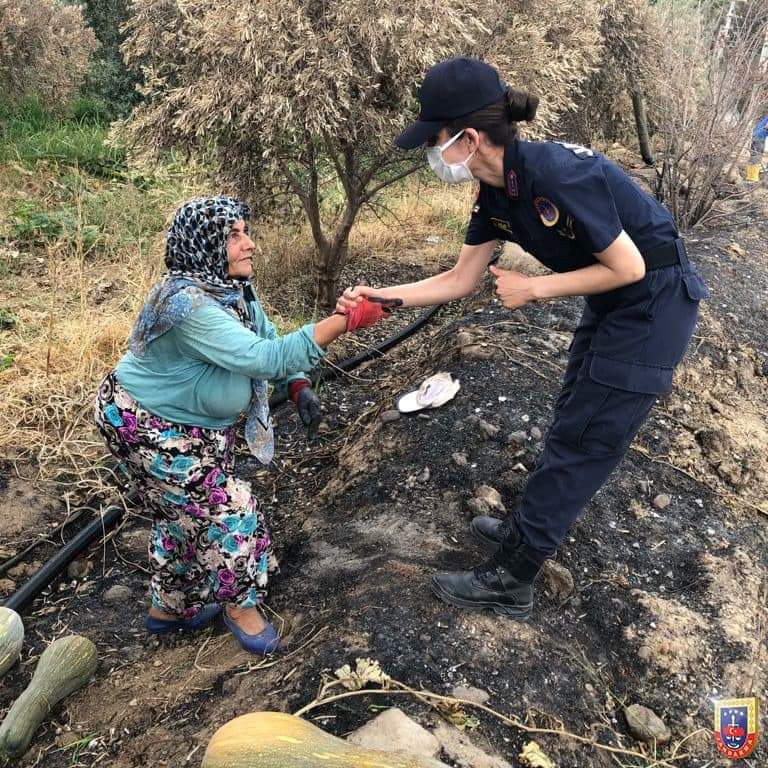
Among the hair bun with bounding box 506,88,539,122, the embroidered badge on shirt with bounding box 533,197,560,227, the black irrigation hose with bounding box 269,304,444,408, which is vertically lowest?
the black irrigation hose with bounding box 269,304,444,408

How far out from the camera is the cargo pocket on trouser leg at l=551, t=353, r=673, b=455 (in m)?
2.19

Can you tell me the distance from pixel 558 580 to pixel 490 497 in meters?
0.50

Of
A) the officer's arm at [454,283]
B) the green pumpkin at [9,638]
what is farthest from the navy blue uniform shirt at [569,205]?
the green pumpkin at [9,638]

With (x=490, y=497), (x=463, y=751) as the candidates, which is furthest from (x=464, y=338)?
(x=463, y=751)

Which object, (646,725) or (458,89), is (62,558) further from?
(458,89)

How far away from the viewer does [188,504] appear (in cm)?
247

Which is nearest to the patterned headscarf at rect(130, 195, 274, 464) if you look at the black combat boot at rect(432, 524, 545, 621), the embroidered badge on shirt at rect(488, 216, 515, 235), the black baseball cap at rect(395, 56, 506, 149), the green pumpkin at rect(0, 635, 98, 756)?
the black baseball cap at rect(395, 56, 506, 149)

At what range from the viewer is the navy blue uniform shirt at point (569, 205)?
197 cm

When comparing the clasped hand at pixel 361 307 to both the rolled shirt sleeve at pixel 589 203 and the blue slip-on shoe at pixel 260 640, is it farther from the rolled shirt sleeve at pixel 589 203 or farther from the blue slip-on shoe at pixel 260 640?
the blue slip-on shoe at pixel 260 640

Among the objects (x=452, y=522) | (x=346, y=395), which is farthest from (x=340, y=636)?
(x=346, y=395)

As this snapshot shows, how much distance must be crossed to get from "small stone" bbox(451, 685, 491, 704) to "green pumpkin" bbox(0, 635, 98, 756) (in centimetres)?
141

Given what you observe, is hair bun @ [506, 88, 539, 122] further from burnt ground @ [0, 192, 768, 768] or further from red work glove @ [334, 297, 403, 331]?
burnt ground @ [0, 192, 768, 768]

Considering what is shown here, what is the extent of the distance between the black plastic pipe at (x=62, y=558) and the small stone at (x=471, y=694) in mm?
2061

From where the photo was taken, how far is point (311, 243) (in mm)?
6824
